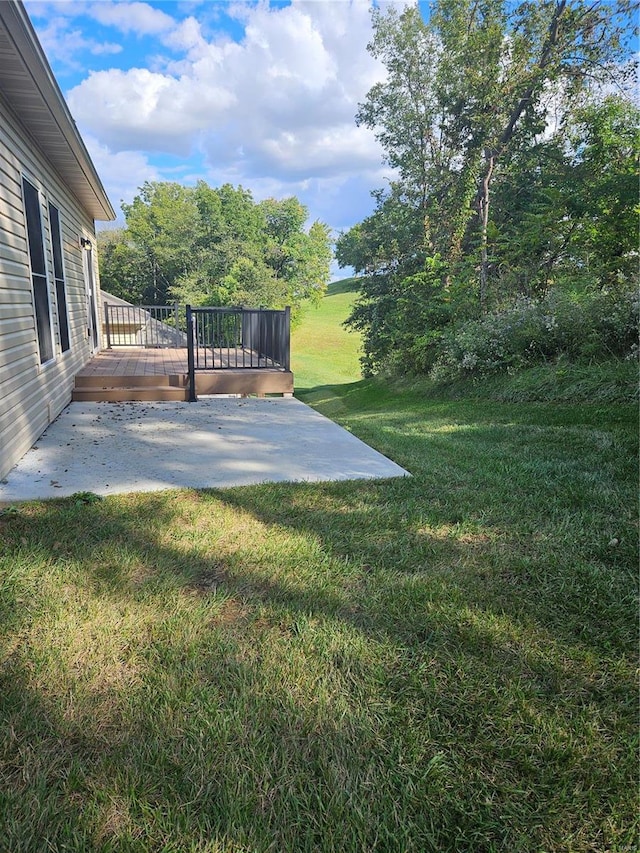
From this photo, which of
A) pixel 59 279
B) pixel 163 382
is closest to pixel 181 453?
pixel 163 382

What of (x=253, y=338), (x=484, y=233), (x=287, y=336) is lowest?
(x=253, y=338)

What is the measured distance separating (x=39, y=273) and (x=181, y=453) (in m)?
2.64

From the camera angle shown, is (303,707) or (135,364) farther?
(135,364)

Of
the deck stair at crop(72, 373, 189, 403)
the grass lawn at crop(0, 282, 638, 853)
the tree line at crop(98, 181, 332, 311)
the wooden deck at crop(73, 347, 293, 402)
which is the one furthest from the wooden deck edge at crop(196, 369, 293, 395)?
the tree line at crop(98, 181, 332, 311)

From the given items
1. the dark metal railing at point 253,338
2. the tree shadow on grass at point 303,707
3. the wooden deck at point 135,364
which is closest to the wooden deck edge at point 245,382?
the dark metal railing at point 253,338

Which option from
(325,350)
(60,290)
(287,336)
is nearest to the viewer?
(60,290)

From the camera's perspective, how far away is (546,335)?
7.05 metres

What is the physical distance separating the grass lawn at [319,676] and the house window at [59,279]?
13.2 feet

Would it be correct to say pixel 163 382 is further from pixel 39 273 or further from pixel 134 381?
pixel 39 273

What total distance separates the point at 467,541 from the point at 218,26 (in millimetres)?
8839

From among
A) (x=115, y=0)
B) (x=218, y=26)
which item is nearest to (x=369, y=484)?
(x=115, y=0)

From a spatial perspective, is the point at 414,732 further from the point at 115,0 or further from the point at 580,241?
the point at 580,241

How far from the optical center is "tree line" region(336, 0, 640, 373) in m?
8.71

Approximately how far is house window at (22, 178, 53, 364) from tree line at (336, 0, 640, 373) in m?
5.97
